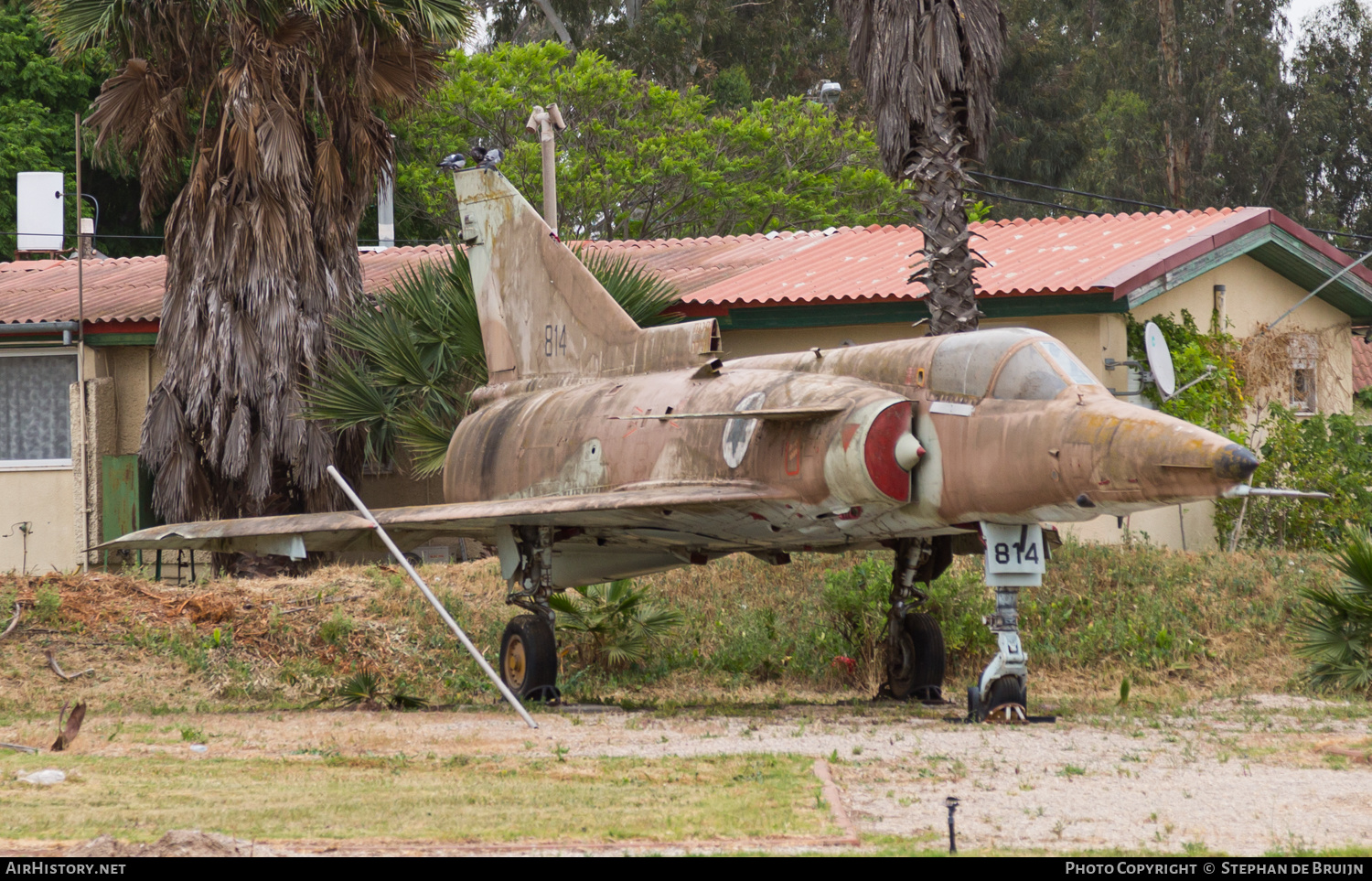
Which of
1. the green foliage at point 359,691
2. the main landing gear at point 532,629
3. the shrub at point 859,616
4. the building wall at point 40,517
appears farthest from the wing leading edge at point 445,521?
the building wall at point 40,517

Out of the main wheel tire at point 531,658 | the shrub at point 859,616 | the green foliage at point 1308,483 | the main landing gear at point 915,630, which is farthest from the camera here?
the green foliage at point 1308,483

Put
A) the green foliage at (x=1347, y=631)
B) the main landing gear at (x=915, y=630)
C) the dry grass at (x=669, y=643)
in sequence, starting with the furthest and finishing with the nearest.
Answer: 1. the dry grass at (x=669, y=643)
2. the main landing gear at (x=915, y=630)
3. the green foliage at (x=1347, y=631)

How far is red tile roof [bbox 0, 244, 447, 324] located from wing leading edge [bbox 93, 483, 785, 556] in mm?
8620

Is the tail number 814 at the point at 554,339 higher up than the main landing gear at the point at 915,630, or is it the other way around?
the tail number 814 at the point at 554,339

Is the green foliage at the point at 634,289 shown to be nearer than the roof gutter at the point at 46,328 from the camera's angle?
Yes

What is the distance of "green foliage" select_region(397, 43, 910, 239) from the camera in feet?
115

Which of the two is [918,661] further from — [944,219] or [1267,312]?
[1267,312]

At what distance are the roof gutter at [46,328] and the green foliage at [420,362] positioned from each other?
5.45 meters

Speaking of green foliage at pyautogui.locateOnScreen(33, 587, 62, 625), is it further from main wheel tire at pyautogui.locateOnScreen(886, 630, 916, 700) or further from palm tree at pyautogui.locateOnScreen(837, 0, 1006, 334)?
palm tree at pyautogui.locateOnScreen(837, 0, 1006, 334)

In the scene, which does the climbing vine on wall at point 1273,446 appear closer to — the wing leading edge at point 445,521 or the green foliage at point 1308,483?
the green foliage at point 1308,483

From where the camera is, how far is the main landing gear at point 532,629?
13.6 m

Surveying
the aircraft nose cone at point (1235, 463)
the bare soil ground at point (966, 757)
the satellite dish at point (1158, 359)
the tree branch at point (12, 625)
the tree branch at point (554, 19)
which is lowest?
the bare soil ground at point (966, 757)

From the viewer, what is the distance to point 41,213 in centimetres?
2914

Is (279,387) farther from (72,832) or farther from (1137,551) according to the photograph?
(72,832)
